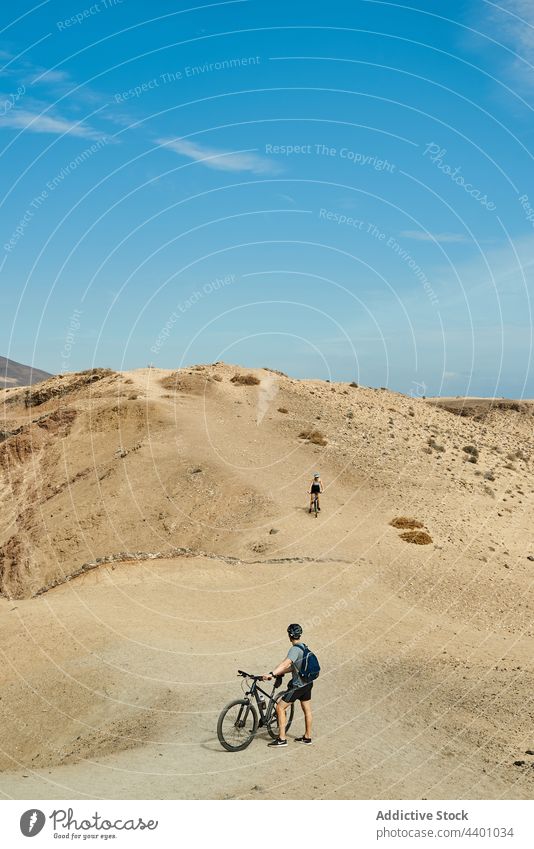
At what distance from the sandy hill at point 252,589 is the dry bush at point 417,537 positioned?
1.75 ft

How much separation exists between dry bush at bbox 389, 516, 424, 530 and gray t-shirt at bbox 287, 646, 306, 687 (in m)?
21.0

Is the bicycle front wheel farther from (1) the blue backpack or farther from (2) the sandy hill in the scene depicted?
(1) the blue backpack

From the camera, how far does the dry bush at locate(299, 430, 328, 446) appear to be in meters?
46.9

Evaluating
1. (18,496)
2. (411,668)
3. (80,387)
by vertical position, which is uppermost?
(80,387)

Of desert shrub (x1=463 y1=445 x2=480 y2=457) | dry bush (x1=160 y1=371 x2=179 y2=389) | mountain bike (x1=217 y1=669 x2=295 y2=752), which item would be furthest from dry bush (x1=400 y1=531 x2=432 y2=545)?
dry bush (x1=160 y1=371 x2=179 y2=389)

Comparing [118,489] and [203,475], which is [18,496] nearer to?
[118,489]

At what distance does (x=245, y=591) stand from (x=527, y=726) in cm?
1239

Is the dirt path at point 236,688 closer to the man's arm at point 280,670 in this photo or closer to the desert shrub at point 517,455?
the man's arm at point 280,670

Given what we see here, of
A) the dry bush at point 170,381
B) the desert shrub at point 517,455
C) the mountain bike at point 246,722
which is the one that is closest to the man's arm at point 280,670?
the mountain bike at point 246,722

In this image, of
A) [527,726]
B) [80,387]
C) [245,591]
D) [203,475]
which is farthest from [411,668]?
[80,387]

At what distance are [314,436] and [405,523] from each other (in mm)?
14635

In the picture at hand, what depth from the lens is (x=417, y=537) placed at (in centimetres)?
3216

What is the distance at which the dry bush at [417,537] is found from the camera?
105ft
